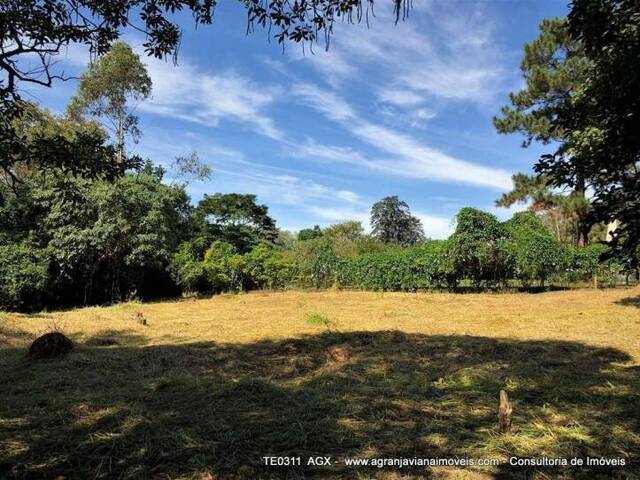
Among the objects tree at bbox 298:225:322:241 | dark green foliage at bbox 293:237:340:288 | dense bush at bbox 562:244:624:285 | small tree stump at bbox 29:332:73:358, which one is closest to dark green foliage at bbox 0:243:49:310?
small tree stump at bbox 29:332:73:358

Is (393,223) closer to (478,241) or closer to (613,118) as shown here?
(478,241)

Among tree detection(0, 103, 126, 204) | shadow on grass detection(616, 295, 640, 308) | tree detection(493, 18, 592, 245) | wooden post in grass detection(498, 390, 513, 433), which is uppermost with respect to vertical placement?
tree detection(493, 18, 592, 245)

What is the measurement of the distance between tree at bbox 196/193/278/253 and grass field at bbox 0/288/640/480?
922 inches

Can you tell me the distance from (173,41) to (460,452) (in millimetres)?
3866

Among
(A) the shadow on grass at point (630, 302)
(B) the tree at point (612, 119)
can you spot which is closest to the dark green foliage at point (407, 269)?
(A) the shadow on grass at point (630, 302)

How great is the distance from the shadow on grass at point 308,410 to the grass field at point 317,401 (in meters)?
0.02

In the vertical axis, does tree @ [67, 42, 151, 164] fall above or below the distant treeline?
above

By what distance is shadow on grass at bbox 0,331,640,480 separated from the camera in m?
2.99

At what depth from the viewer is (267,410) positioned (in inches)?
157

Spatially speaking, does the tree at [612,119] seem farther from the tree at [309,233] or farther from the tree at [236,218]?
the tree at [309,233]

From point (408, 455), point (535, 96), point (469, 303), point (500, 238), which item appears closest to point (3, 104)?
point (408, 455)

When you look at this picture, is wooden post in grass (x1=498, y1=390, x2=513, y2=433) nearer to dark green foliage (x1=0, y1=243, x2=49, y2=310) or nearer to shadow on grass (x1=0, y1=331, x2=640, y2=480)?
shadow on grass (x1=0, y1=331, x2=640, y2=480)

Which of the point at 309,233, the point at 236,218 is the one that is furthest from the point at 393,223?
the point at 236,218

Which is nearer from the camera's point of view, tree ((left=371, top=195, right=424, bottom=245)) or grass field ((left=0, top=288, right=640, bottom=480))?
grass field ((left=0, top=288, right=640, bottom=480))
